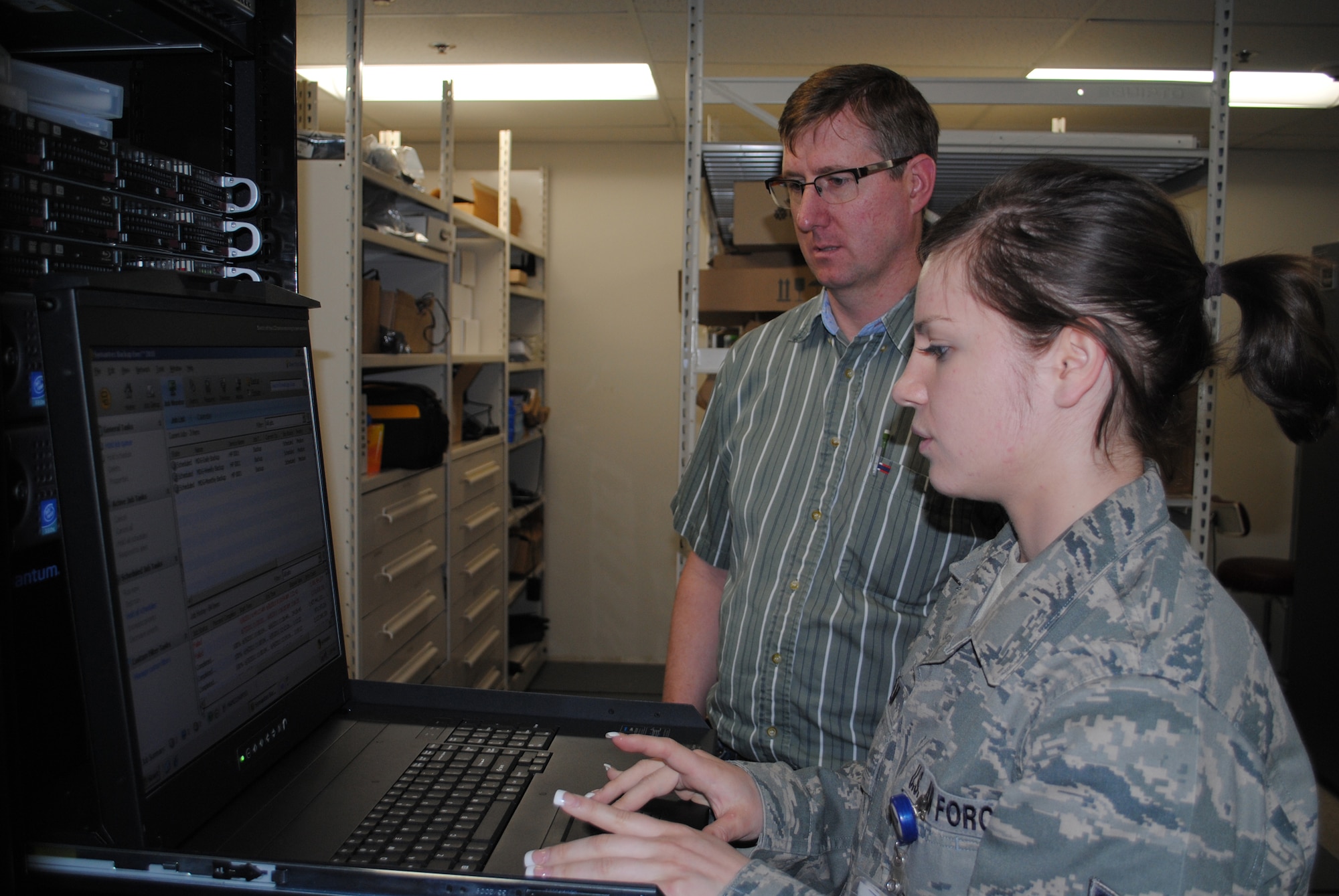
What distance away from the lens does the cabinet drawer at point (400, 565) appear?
2293mm

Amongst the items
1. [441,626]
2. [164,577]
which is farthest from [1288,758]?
[441,626]

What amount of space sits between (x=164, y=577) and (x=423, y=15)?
2.80 m

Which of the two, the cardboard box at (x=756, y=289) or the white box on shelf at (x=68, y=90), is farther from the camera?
the cardboard box at (x=756, y=289)

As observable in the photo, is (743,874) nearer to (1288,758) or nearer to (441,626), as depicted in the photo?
(1288,758)

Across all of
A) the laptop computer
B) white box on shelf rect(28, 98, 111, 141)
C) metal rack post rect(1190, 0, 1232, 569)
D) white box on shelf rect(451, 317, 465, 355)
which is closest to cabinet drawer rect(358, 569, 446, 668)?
white box on shelf rect(451, 317, 465, 355)

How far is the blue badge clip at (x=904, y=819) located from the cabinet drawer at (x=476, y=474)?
2.48 meters

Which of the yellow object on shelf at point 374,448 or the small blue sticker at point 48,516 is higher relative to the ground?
the small blue sticker at point 48,516

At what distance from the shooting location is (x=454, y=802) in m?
0.68

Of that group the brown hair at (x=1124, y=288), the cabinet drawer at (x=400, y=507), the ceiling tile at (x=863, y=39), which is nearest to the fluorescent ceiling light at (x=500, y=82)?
the ceiling tile at (x=863, y=39)

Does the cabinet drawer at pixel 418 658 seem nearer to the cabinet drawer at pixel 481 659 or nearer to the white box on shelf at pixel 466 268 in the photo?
the cabinet drawer at pixel 481 659

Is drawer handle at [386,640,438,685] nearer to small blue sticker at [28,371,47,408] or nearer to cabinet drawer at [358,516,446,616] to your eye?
cabinet drawer at [358,516,446,616]

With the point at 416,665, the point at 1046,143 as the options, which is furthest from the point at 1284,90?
the point at 416,665

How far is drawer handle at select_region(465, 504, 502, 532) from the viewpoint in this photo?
10.4ft

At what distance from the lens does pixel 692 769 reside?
771mm
